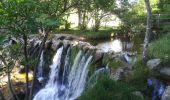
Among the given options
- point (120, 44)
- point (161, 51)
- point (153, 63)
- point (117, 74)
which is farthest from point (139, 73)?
point (120, 44)

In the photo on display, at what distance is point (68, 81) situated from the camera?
44.5 feet

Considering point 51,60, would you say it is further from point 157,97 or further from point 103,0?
point 103,0

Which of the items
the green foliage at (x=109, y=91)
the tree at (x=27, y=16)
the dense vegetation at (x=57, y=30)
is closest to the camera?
the tree at (x=27, y=16)

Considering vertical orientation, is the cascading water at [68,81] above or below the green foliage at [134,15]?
below

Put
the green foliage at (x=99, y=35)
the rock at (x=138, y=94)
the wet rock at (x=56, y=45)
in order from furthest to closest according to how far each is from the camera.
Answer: the green foliage at (x=99, y=35) → the wet rock at (x=56, y=45) → the rock at (x=138, y=94)

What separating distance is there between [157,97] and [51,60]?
7.53 metres

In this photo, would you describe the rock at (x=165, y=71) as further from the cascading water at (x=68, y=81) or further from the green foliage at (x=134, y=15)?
the green foliage at (x=134, y=15)

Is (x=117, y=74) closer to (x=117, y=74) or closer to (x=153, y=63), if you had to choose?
(x=117, y=74)

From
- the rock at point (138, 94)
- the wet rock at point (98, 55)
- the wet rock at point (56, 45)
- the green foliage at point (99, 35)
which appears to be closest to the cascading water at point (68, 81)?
the wet rock at point (98, 55)

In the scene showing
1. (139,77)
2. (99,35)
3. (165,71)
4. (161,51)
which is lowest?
(139,77)

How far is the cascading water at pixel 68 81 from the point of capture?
12570mm

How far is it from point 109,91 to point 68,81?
478 cm

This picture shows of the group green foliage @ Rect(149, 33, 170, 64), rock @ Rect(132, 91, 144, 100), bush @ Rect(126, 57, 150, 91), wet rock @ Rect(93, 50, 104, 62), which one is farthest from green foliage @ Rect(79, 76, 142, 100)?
wet rock @ Rect(93, 50, 104, 62)

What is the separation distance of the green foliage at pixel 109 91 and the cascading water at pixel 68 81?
113 inches
